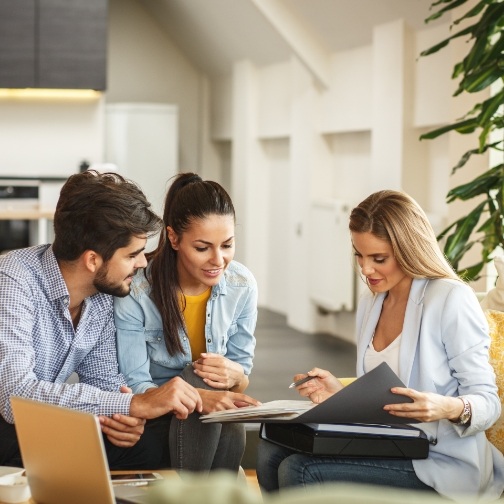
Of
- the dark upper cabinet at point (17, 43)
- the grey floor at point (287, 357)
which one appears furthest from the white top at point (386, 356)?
the dark upper cabinet at point (17, 43)

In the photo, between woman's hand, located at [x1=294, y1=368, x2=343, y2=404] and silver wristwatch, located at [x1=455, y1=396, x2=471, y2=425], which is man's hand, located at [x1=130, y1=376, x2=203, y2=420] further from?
silver wristwatch, located at [x1=455, y1=396, x2=471, y2=425]

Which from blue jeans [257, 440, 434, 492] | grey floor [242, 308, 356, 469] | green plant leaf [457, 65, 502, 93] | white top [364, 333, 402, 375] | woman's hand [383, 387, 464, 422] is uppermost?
green plant leaf [457, 65, 502, 93]

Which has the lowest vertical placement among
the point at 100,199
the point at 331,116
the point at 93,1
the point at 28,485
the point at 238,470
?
the point at 238,470

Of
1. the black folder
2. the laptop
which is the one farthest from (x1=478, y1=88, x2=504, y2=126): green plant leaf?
the laptop

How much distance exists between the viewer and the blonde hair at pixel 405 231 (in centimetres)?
240

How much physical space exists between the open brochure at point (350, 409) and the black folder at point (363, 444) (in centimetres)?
6

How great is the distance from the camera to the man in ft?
7.63

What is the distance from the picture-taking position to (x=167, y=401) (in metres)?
2.27

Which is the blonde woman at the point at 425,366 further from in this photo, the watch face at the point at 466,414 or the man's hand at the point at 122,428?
the man's hand at the point at 122,428

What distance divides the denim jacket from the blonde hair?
47cm

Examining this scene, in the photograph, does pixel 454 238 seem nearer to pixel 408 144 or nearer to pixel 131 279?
pixel 131 279

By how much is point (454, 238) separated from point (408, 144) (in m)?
2.85

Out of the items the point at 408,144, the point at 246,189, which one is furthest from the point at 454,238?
the point at 246,189

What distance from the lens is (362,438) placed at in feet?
7.48
